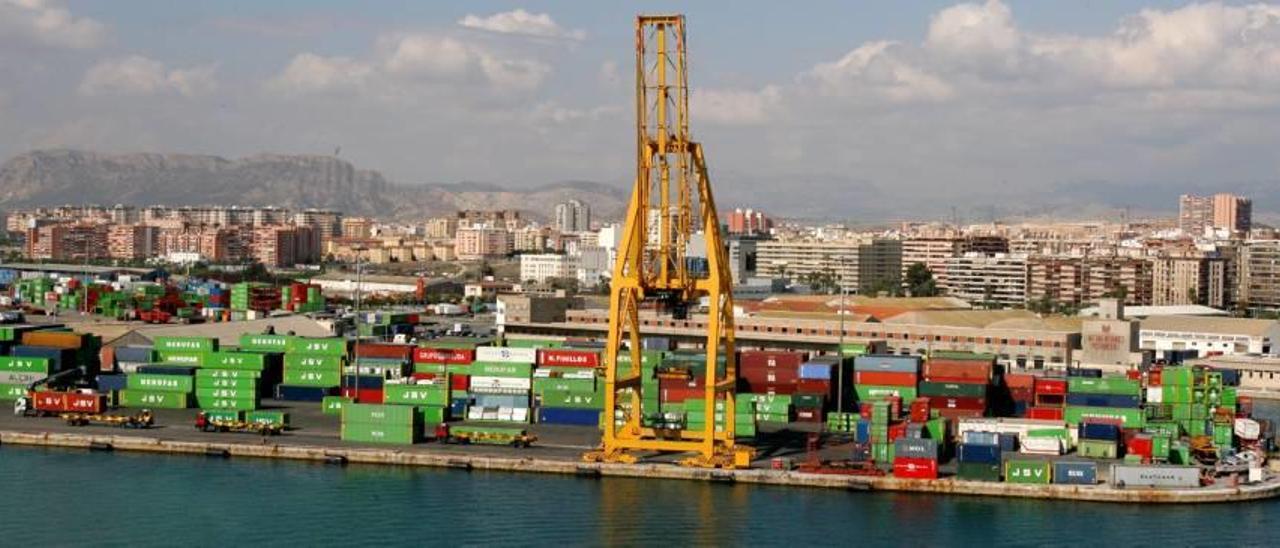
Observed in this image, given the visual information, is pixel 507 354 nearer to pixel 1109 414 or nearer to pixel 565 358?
pixel 565 358

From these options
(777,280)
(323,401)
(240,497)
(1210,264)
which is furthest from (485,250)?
(240,497)

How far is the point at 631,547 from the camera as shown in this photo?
40.1 ft

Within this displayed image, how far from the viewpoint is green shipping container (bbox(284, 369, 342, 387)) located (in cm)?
1995

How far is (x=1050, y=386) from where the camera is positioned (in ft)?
60.0

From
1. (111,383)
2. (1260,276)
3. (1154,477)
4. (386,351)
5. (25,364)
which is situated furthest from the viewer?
(1260,276)

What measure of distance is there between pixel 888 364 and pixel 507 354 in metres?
4.43

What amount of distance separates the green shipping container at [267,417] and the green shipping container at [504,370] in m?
2.28

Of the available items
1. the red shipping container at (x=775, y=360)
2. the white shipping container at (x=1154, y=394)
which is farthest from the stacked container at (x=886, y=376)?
the white shipping container at (x=1154, y=394)

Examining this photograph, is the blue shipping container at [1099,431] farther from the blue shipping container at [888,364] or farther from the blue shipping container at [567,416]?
the blue shipping container at [567,416]

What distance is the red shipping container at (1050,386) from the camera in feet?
59.6

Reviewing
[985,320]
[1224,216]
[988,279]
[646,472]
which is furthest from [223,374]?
[1224,216]

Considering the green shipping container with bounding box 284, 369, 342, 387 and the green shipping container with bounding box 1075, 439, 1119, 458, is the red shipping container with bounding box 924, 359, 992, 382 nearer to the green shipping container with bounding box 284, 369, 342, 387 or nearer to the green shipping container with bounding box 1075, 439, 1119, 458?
the green shipping container with bounding box 1075, 439, 1119, 458

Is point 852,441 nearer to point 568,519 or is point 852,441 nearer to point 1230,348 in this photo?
point 568,519

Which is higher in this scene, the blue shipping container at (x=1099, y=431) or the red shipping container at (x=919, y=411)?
the red shipping container at (x=919, y=411)
